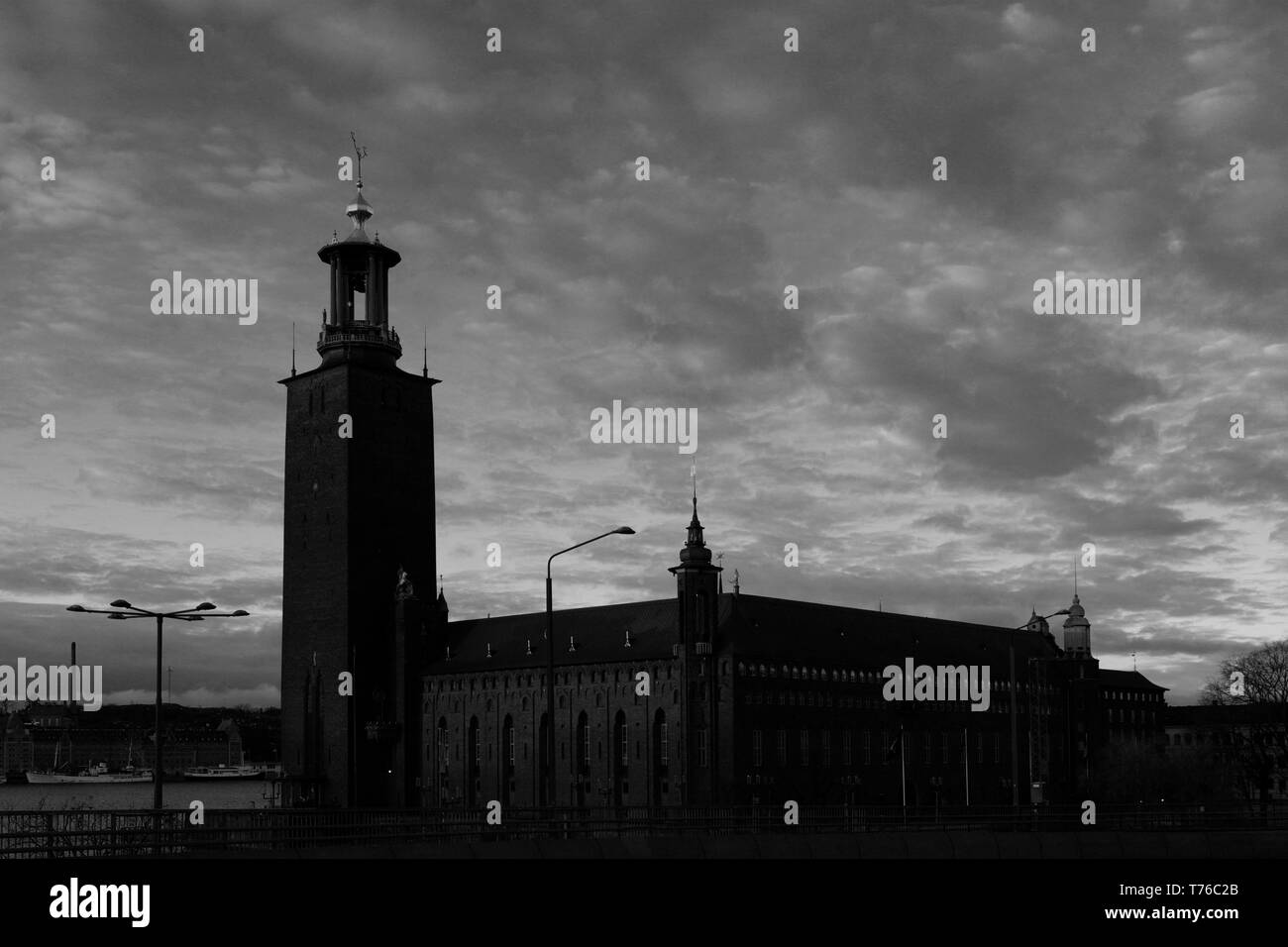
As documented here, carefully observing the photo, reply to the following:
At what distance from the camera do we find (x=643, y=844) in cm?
4203

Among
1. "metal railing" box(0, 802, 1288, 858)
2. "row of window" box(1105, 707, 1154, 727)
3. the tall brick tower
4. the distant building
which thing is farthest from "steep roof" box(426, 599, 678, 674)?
"row of window" box(1105, 707, 1154, 727)

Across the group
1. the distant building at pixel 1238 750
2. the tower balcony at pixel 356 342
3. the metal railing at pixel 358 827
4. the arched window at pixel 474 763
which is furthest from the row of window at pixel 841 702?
the metal railing at pixel 358 827

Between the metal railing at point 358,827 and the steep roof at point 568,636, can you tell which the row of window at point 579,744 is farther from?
the metal railing at point 358,827

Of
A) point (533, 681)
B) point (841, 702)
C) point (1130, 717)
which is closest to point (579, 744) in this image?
point (533, 681)

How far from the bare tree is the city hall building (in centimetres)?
1601

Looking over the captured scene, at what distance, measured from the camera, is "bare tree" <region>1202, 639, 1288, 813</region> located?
378ft

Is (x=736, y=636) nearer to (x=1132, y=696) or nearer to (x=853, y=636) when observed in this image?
(x=853, y=636)

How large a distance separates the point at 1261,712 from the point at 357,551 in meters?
71.4

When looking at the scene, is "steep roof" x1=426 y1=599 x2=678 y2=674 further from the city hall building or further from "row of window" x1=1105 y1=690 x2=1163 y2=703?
"row of window" x1=1105 y1=690 x2=1163 y2=703

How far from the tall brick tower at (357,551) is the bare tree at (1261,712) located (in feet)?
206

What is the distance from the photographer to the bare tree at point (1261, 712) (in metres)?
115

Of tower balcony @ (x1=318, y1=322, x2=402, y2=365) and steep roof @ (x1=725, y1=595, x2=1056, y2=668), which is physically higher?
tower balcony @ (x1=318, y1=322, x2=402, y2=365)
